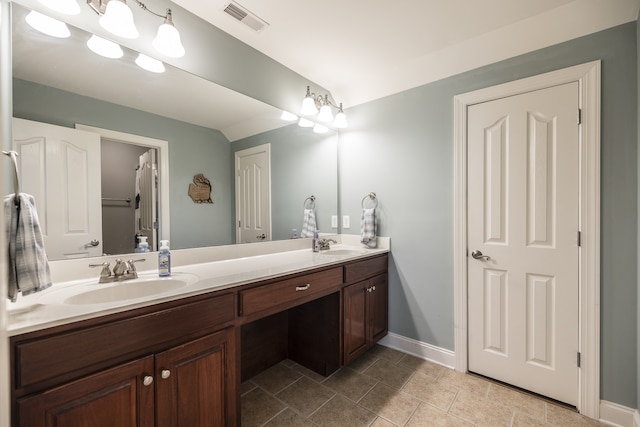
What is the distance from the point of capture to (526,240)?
179 cm

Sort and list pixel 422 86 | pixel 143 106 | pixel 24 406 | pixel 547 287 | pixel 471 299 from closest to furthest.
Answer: pixel 24 406, pixel 143 106, pixel 547 287, pixel 471 299, pixel 422 86

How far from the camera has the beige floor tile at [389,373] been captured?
192 centimetres

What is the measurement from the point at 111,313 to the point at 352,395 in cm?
150

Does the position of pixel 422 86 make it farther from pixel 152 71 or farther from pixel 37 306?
pixel 37 306

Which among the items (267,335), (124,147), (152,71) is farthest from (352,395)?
(152,71)

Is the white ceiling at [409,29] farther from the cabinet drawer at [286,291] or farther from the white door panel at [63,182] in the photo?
the cabinet drawer at [286,291]

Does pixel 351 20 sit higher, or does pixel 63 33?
pixel 351 20

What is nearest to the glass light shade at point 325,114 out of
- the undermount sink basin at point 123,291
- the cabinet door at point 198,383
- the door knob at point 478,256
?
the door knob at point 478,256

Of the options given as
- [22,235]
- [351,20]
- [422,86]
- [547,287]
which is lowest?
[547,287]

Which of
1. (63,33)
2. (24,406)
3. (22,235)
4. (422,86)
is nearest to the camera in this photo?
(24,406)

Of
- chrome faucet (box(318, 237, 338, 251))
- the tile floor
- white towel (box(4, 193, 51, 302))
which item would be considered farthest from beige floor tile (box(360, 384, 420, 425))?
white towel (box(4, 193, 51, 302))

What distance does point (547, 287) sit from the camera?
68.2 inches

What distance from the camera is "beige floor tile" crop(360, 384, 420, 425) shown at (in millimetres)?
1602

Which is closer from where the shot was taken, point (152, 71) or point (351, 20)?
point (152, 71)
